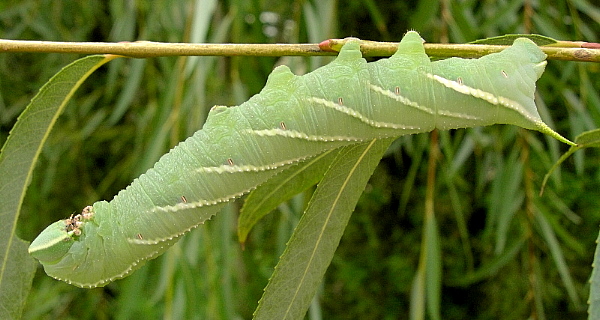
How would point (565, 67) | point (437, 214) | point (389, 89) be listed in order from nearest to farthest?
point (389, 89) → point (565, 67) → point (437, 214)

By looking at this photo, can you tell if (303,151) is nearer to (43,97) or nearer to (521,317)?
(43,97)

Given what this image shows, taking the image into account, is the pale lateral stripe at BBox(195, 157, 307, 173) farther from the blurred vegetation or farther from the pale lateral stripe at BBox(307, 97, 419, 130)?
the blurred vegetation

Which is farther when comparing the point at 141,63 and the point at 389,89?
the point at 141,63

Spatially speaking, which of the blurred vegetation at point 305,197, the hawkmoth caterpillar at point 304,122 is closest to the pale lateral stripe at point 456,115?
the hawkmoth caterpillar at point 304,122

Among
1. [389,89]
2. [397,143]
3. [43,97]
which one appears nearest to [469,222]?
[397,143]

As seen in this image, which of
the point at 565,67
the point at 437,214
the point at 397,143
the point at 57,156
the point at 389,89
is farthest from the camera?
the point at 437,214

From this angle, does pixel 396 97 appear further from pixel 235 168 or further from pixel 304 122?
pixel 235 168

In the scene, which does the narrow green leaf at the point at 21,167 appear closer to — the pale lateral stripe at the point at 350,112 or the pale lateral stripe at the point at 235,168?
the pale lateral stripe at the point at 235,168
